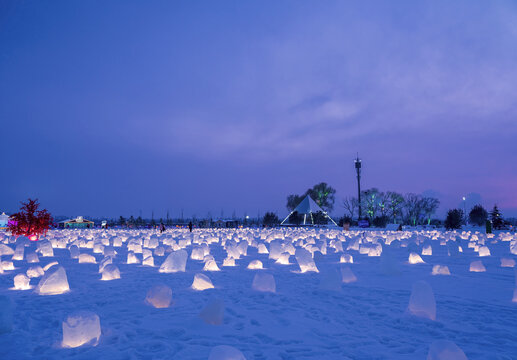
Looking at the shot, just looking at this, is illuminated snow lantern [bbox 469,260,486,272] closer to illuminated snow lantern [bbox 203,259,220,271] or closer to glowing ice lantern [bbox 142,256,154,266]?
illuminated snow lantern [bbox 203,259,220,271]

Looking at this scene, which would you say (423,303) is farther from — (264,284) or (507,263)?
(507,263)

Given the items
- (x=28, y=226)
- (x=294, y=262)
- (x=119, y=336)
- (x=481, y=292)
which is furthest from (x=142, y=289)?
(x=28, y=226)

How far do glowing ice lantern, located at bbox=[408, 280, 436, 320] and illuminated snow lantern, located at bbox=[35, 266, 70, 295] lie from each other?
588 centimetres

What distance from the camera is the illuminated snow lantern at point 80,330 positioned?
3.67m

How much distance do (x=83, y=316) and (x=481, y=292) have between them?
263 inches

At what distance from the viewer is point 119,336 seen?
13.0 ft

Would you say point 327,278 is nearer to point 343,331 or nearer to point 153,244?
point 343,331

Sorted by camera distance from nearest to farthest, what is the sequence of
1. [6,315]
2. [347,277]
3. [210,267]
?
1. [6,315]
2. [347,277]
3. [210,267]

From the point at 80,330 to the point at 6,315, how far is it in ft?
3.66

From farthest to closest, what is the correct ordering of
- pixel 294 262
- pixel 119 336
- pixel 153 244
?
pixel 153 244 → pixel 294 262 → pixel 119 336

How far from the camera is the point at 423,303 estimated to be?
4.73m

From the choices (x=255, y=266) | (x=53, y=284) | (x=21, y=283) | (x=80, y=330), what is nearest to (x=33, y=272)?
(x=21, y=283)

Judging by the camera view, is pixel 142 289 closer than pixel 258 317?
No

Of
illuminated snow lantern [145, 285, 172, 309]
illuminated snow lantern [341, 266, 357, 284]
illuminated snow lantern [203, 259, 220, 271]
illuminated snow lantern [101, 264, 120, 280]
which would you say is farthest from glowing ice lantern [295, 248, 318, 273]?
illuminated snow lantern [101, 264, 120, 280]
